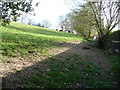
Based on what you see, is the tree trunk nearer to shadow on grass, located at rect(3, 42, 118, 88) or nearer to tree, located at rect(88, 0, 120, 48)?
tree, located at rect(88, 0, 120, 48)

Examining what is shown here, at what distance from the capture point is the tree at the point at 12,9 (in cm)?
338

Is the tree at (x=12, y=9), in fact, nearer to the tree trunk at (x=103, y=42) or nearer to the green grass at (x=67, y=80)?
the green grass at (x=67, y=80)

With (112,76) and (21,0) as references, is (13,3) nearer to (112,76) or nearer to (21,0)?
(21,0)

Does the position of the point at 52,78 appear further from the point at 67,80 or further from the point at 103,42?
the point at 103,42

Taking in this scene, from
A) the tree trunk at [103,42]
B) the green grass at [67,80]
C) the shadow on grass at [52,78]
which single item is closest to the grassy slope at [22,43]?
the shadow on grass at [52,78]

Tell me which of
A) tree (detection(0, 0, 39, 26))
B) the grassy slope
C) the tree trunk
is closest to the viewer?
tree (detection(0, 0, 39, 26))

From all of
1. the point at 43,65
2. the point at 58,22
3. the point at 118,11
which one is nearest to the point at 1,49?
the point at 43,65

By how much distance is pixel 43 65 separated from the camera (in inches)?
226

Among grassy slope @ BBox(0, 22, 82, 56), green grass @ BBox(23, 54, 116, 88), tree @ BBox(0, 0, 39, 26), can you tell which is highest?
tree @ BBox(0, 0, 39, 26)

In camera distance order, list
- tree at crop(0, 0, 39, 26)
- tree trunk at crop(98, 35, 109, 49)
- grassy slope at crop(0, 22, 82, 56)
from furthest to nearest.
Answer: tree trunk at crop(98, 35, 109, 49) < grassy slope at crop(0, 22, 82, 56) < tree at crop(0, 0, 39, 26)

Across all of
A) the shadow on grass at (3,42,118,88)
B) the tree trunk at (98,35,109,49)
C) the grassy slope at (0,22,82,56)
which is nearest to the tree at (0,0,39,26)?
the shadow on grass at (3,42,118,88)

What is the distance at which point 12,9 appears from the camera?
3.58 m

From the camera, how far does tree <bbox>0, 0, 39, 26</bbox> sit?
3378 millimetres

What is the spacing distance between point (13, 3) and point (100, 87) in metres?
3.79
